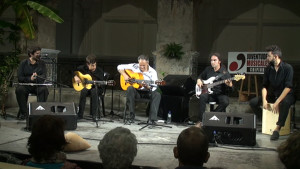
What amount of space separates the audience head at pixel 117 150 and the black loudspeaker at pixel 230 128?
3041 millimetres

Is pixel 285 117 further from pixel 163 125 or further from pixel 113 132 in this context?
pixel 113 132

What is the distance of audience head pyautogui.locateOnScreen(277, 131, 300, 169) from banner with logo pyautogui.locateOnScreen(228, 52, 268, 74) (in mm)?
6674

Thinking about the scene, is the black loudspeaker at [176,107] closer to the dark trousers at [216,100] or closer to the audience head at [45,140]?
the dark trousers at [216,100]

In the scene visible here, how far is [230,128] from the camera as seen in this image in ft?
19.5

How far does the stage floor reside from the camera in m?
5.01

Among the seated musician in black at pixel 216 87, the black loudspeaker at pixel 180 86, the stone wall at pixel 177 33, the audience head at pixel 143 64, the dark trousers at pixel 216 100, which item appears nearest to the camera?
the dark trousers at pixel 216 100

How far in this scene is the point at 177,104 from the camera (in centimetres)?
810

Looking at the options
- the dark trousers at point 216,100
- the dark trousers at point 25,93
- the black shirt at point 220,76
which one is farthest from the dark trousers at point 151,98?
the dark trousers at point 25,93

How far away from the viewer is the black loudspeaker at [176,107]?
8.05 meters

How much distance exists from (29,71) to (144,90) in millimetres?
2208

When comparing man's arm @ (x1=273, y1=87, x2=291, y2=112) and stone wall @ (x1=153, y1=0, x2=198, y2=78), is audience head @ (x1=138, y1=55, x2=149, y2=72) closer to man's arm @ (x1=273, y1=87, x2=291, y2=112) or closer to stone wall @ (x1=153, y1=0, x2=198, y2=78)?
stone wall @ (x1=153, y1=0, x2=198, y2=78)

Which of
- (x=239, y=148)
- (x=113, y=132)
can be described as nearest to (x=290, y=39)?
(x=239, y=148)

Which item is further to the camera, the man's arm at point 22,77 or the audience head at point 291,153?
the man's arm at point 22,77

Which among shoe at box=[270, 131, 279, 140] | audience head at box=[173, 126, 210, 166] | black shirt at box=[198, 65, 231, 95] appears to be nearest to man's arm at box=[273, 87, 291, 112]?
shoe at box=[270, 131, 279, 140]
